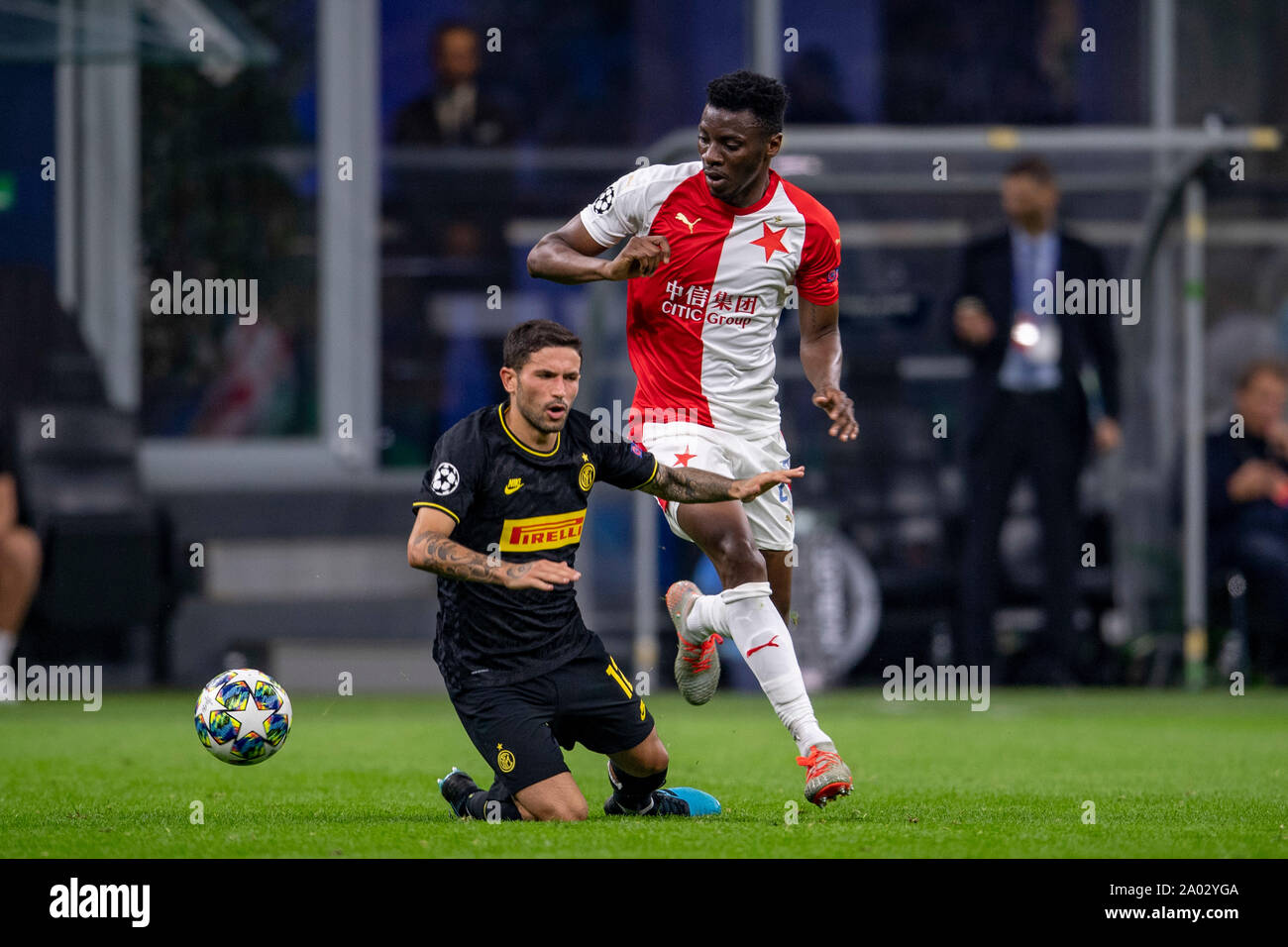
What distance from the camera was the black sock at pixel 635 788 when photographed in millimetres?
6508

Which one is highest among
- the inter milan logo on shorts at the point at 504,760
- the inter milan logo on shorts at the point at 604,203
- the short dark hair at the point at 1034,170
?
the short dark hair at the point at 1034,170

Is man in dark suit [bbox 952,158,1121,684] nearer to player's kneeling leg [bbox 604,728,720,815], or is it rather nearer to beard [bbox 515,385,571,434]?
player's kneeling leg [bbox 604,728,720,815]

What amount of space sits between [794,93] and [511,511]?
9.55 m

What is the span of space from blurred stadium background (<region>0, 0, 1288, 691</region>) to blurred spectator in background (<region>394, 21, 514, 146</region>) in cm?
3

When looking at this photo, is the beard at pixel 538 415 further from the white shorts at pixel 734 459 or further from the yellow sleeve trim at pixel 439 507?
the white shorts at pixel 734 459

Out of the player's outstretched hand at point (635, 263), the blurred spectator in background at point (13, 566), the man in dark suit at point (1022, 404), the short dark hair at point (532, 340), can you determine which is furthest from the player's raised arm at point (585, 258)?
the blurred spectator in background at point (13, 566)

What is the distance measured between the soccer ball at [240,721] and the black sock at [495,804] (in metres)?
0.79

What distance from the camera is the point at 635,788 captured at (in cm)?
654

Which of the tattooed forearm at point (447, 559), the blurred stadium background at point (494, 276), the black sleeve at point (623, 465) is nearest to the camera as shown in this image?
the tattooed forearm at point (447, 559)

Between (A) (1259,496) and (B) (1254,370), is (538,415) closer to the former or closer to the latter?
(A) (1259,496)

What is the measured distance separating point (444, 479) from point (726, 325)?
1588 millimetres

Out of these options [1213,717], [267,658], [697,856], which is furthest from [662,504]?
[267,658]

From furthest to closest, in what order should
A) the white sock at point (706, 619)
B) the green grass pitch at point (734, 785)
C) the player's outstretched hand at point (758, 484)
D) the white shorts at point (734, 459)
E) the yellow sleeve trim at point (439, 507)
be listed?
the white shorts at point (734, 459) → the white sock at point (706, 619) → the player's outstretched hand at point (758, 484) → the yellow sleeve trim at point (439, 507) → the green grass pitch at point (734, 785)

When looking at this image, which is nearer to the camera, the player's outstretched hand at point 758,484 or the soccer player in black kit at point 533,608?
the soccer player in black kit at point 533,608
